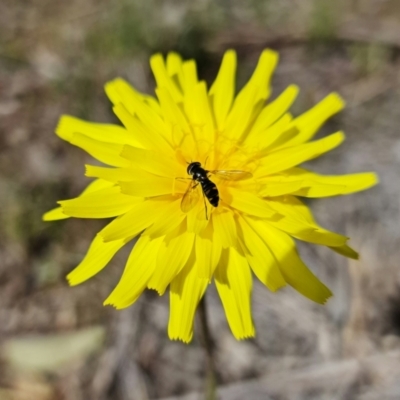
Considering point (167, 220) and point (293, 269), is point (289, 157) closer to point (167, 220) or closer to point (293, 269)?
point (293, 269)

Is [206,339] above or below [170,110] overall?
below

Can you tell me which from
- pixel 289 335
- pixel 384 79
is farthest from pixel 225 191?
pixel 384 79

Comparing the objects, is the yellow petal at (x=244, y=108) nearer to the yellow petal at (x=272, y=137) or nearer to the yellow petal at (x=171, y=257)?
the yellow petal at (x=272, y=137)

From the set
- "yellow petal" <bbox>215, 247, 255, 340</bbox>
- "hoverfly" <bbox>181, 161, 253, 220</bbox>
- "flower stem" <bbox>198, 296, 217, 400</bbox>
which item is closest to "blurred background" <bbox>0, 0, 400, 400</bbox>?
"flower stem" <bbox>198, 296, 217, 400</bbox>

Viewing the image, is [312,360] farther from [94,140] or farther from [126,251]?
[94,140]

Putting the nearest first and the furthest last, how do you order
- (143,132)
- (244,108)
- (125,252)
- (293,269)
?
1. (293,269)
2. (143,132)
3. (244,108)
4. (125,252)

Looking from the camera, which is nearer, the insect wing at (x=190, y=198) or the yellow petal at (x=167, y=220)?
the yellow petal at (x=167, y=220)

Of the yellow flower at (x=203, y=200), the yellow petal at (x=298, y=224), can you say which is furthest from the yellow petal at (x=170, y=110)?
the yellow petal at (x=298, y=224)

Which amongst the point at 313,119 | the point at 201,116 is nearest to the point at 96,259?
the point at 201,116
